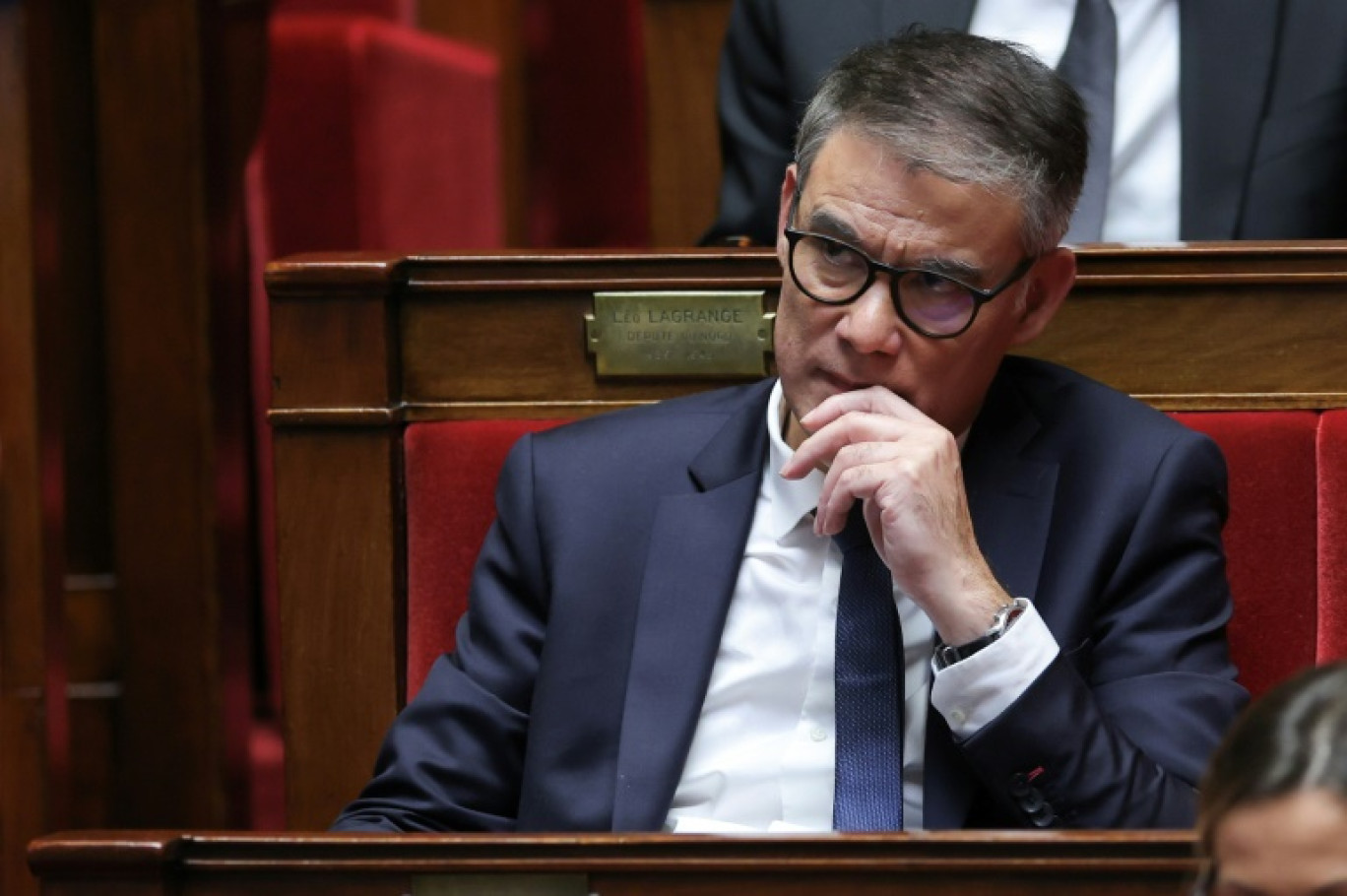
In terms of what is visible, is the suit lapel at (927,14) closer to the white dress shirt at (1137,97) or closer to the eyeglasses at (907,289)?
the white dress shirt at (1137,97)

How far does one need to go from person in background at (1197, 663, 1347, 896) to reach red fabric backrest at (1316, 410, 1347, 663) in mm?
851

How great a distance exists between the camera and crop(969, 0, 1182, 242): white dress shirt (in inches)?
68.9

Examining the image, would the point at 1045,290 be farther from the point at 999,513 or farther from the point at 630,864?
the point at 630,864

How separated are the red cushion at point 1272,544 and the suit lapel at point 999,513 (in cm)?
20

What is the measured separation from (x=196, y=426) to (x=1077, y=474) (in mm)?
1286

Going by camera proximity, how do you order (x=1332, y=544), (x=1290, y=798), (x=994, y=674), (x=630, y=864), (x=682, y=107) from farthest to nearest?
1. (x=682, y=107)
2. (x=1332, y=544)
3. (x=994, y=674)
4. (x=630, y=864)
5. (x=1290, y=798)

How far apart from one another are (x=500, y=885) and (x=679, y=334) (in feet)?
2.42

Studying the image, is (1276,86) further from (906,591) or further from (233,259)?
(233,259)

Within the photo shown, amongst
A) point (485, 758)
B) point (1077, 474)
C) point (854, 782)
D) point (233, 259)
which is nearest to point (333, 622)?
point (485, 758)

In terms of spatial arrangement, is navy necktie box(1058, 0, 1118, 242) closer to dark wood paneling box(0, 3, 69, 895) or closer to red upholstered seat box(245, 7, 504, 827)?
dark wood paneling box(0, 3, 69, 895)

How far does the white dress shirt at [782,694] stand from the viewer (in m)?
1.31

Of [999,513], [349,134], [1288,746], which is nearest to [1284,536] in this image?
[999,513]

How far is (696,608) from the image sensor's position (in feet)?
4.45

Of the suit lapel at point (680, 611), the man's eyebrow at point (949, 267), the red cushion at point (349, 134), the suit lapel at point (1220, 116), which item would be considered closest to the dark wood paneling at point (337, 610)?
the suit lapel at point (680, 611)
